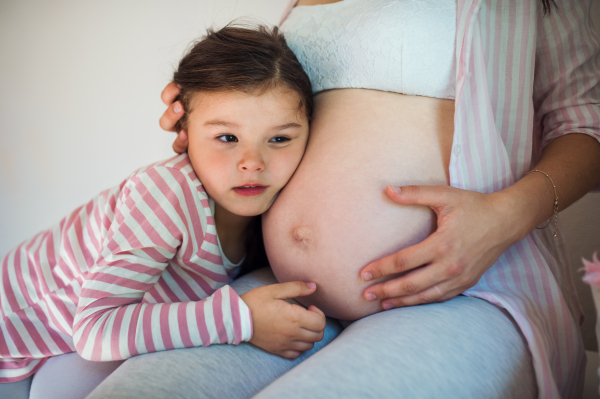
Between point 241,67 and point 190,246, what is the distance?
1.26 ft

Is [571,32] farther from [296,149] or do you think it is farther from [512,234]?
[296,149]

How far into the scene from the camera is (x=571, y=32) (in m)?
0.81

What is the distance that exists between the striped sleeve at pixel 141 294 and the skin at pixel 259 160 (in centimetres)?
5

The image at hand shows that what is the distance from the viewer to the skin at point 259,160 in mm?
697

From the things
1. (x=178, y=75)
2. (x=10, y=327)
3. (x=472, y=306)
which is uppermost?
(x=178, y=75)

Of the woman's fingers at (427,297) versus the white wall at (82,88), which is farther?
the white wall at (82,88)

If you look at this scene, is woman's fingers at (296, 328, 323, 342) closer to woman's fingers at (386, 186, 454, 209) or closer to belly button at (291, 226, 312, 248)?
belly button at (291, 226, 312, 248)

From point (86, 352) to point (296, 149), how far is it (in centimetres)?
55

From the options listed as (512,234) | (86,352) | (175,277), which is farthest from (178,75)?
(512,234)

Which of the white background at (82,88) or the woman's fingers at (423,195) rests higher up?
the white background at (82,88)

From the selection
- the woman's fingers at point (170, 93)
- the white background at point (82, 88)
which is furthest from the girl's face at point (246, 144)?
the white background at point (82, 88)

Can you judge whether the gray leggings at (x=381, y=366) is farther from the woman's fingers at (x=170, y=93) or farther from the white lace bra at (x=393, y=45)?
the woman's fingers at (x=170, y=93)

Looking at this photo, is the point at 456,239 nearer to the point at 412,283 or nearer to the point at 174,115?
the point at 412,283

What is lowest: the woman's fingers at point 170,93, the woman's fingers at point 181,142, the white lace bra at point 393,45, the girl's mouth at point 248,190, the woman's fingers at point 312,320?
the woman's fingers at point 312,320
